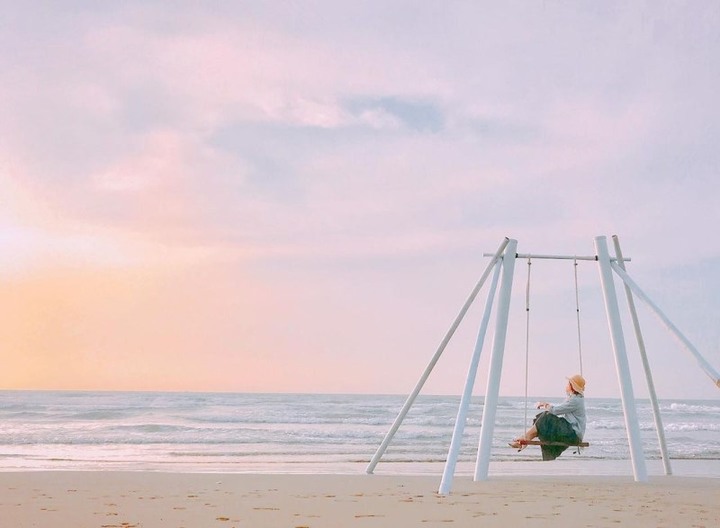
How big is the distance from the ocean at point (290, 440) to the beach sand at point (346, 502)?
1.41 metres

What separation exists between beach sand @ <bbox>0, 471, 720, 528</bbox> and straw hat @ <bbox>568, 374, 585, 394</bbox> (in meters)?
1.06

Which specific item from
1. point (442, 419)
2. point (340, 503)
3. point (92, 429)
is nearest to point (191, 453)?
point (92, 429)

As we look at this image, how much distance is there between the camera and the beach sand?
21.0 feet

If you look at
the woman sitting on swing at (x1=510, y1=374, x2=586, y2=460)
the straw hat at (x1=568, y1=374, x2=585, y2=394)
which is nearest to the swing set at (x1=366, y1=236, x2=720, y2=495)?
the woman sitting on swing at (x1=510, y1=374, x2=586, y2=460)

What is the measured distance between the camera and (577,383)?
9.73 meters

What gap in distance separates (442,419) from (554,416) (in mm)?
22208

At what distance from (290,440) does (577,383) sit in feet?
45.6

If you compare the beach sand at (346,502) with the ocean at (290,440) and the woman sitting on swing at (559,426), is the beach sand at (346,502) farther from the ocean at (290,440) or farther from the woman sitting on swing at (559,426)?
the ocean at (290,440)

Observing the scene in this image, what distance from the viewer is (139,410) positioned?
34.3 meters

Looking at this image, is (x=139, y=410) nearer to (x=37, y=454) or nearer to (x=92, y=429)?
(x=92, y=429)

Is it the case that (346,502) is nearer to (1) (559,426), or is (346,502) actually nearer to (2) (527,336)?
(1) (559,426)

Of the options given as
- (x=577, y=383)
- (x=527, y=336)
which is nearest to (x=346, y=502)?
Result: (x=577, y=383)

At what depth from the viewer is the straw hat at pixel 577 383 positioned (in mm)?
9680

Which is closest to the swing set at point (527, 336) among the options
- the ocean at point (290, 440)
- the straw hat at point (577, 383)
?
the straw hat at point (577, 383)
